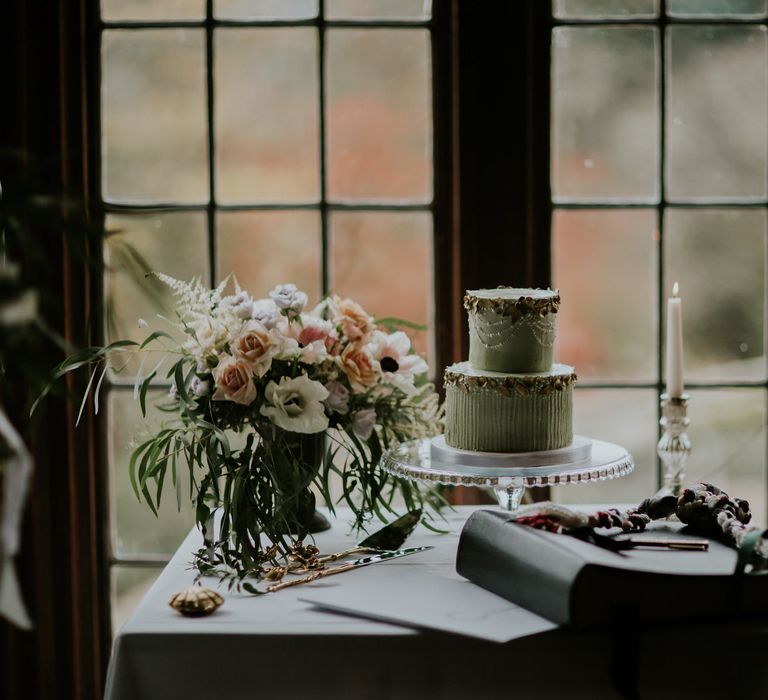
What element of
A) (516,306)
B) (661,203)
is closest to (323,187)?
(661,203)

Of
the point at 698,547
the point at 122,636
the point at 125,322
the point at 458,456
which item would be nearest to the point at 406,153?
the point at 125,322

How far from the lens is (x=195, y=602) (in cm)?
116

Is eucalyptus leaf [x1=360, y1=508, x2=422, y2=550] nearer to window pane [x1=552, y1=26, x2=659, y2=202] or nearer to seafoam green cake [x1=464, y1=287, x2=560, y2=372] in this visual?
seafoam green cake [x1=464, y1=287, x2=560, y2=372]

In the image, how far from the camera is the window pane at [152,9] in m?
2.15

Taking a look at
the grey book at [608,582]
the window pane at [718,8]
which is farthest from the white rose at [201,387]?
the window pane at [718,8]

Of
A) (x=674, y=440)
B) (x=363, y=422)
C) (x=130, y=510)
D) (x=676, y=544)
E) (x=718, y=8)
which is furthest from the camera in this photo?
(x=130, y=510)

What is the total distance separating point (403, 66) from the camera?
2.16m

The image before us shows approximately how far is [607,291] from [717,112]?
1.50ft

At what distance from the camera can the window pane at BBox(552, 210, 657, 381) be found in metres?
2.19

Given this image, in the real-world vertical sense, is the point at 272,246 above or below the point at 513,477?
above

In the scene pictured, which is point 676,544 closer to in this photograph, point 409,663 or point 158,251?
point 409,663

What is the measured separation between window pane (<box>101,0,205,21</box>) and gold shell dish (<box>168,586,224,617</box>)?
1420mm

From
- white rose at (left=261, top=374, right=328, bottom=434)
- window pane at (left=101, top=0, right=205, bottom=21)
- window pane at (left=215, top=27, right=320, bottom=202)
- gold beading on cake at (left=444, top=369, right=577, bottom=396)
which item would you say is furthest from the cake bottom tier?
window pane at (left=101, top=0, right=205, bottom=21)

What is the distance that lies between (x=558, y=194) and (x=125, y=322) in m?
1.00
